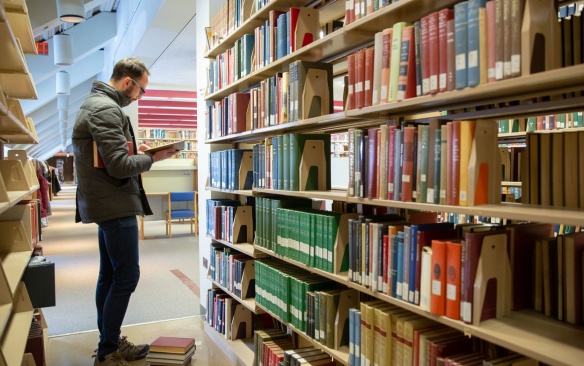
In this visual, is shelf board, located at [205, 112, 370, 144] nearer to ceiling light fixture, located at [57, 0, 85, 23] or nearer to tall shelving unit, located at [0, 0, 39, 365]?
tall shelving unit, located at [0, 0, 39, 365]

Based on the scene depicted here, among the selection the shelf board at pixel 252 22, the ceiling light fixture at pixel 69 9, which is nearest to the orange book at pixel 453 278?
the shelf board at pixel 252 22

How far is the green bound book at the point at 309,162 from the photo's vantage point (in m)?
2.31

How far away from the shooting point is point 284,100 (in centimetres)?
243

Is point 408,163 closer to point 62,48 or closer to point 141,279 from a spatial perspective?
point 141,279

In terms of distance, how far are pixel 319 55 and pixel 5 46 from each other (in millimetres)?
1385

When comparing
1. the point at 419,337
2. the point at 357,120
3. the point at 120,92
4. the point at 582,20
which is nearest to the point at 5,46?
the point at 120,92

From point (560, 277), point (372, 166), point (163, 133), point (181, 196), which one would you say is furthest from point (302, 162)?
point (163, 133)

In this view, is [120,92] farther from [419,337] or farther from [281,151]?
[419,337]

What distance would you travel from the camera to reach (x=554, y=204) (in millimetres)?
1408

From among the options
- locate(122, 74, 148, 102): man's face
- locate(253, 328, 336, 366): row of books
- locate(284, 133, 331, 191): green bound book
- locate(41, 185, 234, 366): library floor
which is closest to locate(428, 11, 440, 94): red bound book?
locate(284, 133, 331, 191): green bound book

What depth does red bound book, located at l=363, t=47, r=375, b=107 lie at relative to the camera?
5.79 feet

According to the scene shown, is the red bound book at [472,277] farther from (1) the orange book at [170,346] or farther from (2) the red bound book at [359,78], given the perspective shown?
(1) the orange book at [170,346]

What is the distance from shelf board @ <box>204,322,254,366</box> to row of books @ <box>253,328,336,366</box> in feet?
0.40

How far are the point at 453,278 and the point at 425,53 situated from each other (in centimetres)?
73
